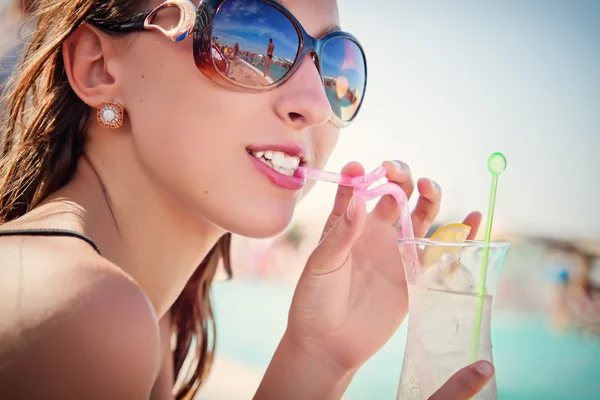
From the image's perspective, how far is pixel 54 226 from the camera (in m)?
1.29

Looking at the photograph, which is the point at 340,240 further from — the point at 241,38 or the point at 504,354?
the point at 504,354

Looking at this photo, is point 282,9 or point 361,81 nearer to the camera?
point 282,9

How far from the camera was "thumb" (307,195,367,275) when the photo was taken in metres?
1.62

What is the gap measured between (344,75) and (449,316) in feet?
3.14

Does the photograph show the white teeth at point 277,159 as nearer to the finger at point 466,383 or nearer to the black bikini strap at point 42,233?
the black bikini strap at point 42,233

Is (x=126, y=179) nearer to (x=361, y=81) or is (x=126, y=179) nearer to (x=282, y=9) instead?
(x=282, y=9)

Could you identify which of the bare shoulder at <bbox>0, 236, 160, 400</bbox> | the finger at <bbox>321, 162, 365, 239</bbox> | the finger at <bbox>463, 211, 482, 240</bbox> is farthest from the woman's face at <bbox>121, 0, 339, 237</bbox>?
the finger at <bbox>463, 211, 482, 240</bbox>

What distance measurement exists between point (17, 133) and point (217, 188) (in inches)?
32.6

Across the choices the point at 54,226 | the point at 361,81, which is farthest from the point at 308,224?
the point at 54,226

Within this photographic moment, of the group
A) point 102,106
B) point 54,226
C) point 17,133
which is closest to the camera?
point 54,226

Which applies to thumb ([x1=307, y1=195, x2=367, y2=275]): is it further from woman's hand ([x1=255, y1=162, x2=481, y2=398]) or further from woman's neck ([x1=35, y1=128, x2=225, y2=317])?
woman's neck ([x1=35, y1=128, x2=225, y2=317])

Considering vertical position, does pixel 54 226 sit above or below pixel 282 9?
below

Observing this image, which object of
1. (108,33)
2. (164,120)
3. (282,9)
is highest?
(282,9)

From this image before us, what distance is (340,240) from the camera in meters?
1.71
